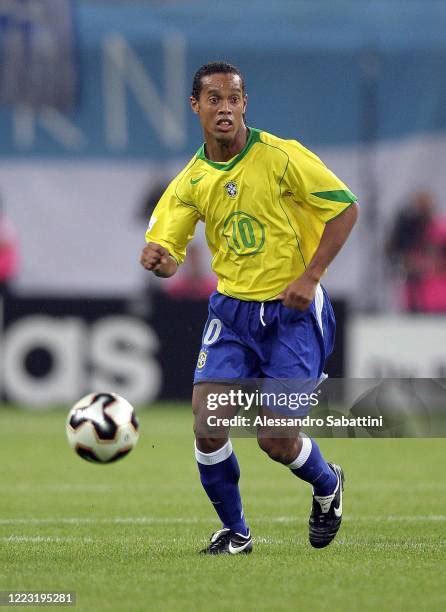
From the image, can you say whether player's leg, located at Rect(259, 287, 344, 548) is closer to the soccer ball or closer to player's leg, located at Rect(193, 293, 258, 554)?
player's leg, located at Rect(193, 293, 258, 554)

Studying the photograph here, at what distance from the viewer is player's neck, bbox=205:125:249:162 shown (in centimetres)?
655

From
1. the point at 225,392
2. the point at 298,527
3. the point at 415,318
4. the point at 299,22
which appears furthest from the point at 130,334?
the point at 225,392

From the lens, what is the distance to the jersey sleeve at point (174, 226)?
6.71 meters

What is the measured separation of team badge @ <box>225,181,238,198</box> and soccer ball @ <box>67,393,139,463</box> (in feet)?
3.72

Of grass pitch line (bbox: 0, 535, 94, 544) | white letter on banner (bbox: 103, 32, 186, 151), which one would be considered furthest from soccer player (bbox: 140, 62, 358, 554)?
white letter on banner (bbox: 103, 32, 186, 151)

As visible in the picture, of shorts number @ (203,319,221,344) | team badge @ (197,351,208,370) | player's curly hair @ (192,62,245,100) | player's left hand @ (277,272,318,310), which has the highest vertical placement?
player's curly hair @ (192,62,245,100)

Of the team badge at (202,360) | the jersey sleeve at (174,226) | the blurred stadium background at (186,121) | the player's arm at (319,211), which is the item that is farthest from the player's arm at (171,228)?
the blurred stadium background at (186,121)

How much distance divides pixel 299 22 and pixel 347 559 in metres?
10.2

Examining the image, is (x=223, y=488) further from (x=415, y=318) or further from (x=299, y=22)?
(x=299, y=22)

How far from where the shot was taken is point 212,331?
21.9ft

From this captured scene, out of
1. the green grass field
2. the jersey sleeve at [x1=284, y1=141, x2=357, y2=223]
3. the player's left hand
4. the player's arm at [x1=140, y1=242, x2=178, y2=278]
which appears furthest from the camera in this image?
the player's arm at [x1=140, y1=242, x2=178, y2=278]

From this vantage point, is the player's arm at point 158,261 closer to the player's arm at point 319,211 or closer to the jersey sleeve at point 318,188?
the player's arm at point 319,211

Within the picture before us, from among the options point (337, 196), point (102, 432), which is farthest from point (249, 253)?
point (102, 432)

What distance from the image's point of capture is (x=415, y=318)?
1441 cm
